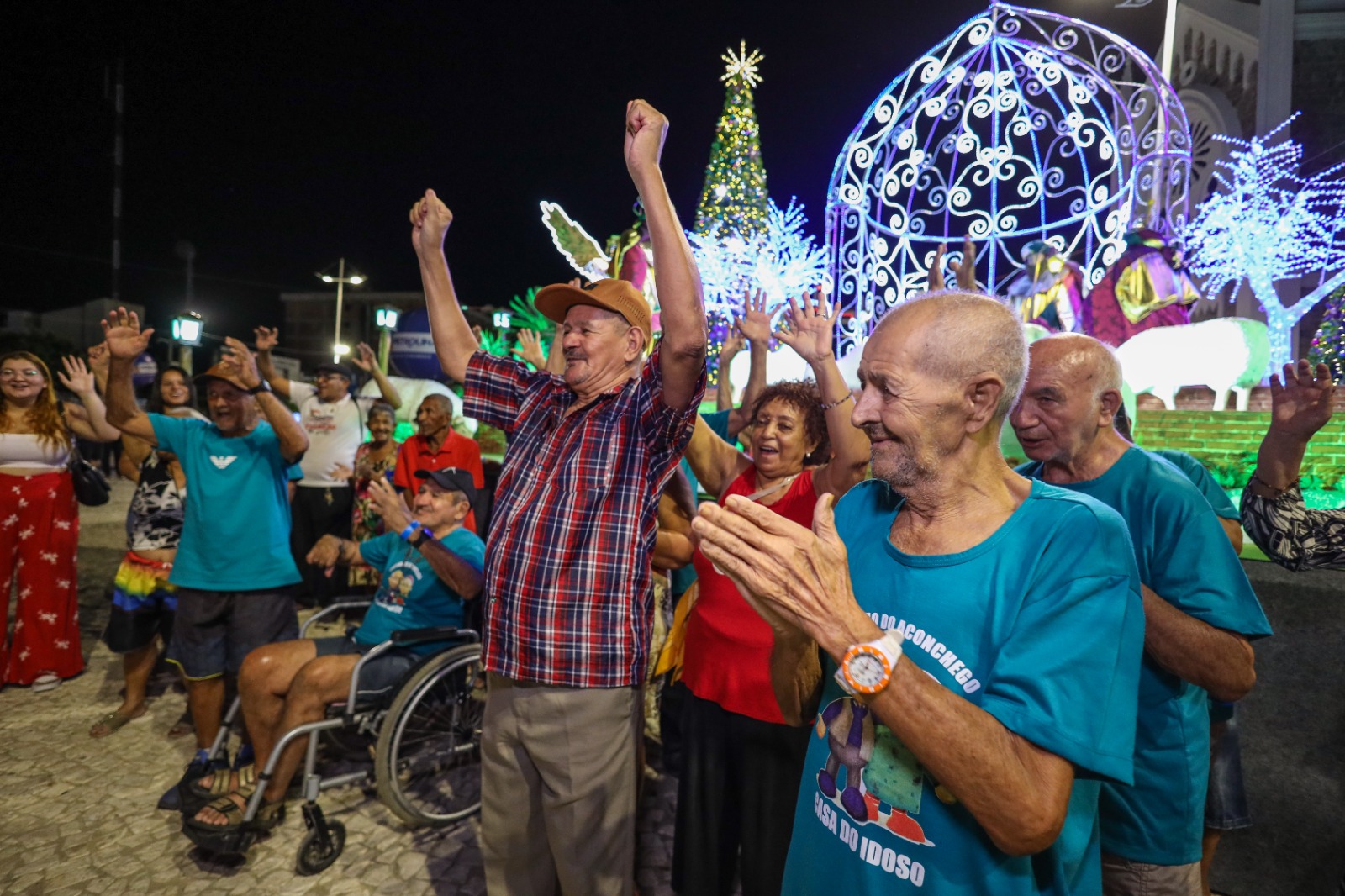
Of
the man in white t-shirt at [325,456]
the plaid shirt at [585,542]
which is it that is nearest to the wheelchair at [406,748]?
the plaid shirt at [585,542]

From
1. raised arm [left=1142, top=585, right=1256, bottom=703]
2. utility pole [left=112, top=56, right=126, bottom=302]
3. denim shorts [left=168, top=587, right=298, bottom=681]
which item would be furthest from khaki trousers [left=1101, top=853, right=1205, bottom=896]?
utility pole [left=112, top=56, right=126, bottom=302]

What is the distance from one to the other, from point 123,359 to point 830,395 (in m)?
3.61

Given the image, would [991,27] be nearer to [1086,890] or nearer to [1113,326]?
[1113,326]

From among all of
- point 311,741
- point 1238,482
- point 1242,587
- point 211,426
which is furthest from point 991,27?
point 311,741

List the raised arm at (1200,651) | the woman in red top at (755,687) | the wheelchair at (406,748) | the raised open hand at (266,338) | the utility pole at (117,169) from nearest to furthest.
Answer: the raised arm at (1200,651) → the woman in red top at (755,687) → the wheelchair at (406,748) → the raised open hand at (266,338) → the utility pole at (117,169)

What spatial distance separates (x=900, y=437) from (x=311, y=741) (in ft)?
10.1

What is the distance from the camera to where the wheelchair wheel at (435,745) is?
3.07 meters

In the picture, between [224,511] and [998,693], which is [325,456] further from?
[998,693]

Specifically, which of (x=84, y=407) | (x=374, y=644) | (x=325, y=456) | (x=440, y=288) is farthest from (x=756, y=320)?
(x=84, y=407)

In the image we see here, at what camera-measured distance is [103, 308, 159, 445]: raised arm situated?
342cm

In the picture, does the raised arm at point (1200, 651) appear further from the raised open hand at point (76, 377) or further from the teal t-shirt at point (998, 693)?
the raised open hand at point (76, 377)

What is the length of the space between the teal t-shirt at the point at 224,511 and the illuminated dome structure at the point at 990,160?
19.6 feet

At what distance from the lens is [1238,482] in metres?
5.37

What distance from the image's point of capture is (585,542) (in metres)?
2.12
